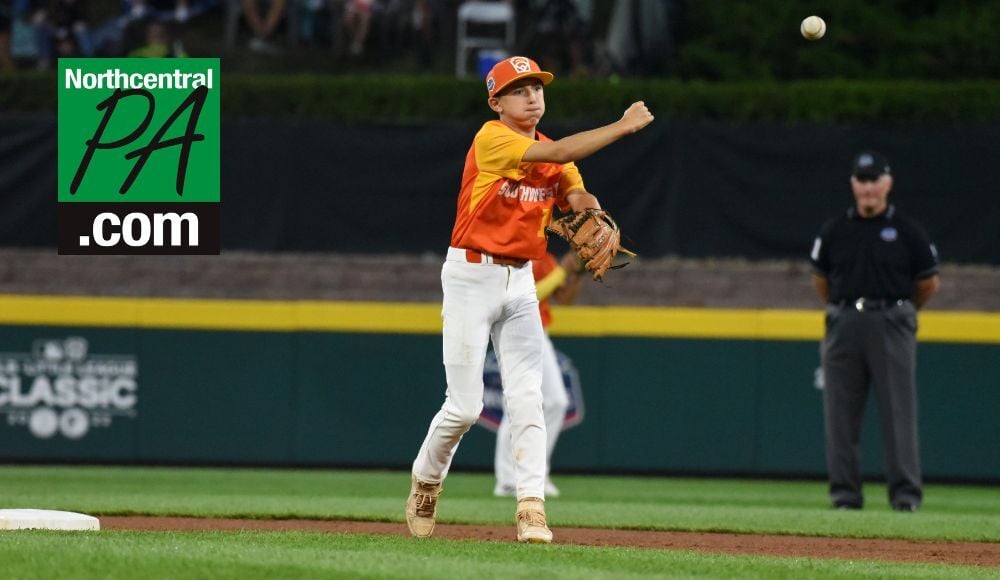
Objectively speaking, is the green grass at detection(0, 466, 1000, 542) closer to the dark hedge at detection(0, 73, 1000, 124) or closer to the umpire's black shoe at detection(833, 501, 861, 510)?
the umpire's black shoe at detection(833, 501, 861, 510)

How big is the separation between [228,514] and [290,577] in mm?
3270

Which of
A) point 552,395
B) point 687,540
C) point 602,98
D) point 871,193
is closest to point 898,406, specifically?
point 871,193

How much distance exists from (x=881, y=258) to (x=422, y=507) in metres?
3.84

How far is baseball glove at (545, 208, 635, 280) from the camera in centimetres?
685

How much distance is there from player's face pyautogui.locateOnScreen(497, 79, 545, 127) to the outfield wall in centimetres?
564

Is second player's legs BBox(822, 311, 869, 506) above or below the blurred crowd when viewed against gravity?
below

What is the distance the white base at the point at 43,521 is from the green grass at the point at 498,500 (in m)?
1.38

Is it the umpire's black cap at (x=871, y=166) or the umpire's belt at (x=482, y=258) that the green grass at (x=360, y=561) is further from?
the umpire's black cap at (x=871, y=166)

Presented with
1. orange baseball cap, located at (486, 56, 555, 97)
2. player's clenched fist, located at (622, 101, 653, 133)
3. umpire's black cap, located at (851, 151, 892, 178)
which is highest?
orange baseball cap, located at (486, 56, 555, 97)

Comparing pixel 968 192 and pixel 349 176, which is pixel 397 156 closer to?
pixel 349 176

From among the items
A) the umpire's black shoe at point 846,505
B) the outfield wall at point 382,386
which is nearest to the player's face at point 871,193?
the umpire's black shoe at point 846,505

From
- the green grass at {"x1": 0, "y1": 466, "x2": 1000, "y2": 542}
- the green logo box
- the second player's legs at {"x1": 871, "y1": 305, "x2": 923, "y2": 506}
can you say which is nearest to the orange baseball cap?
the green logo box

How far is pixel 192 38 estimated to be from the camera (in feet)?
56.8

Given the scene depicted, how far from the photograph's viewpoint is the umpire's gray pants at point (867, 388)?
9602mm
